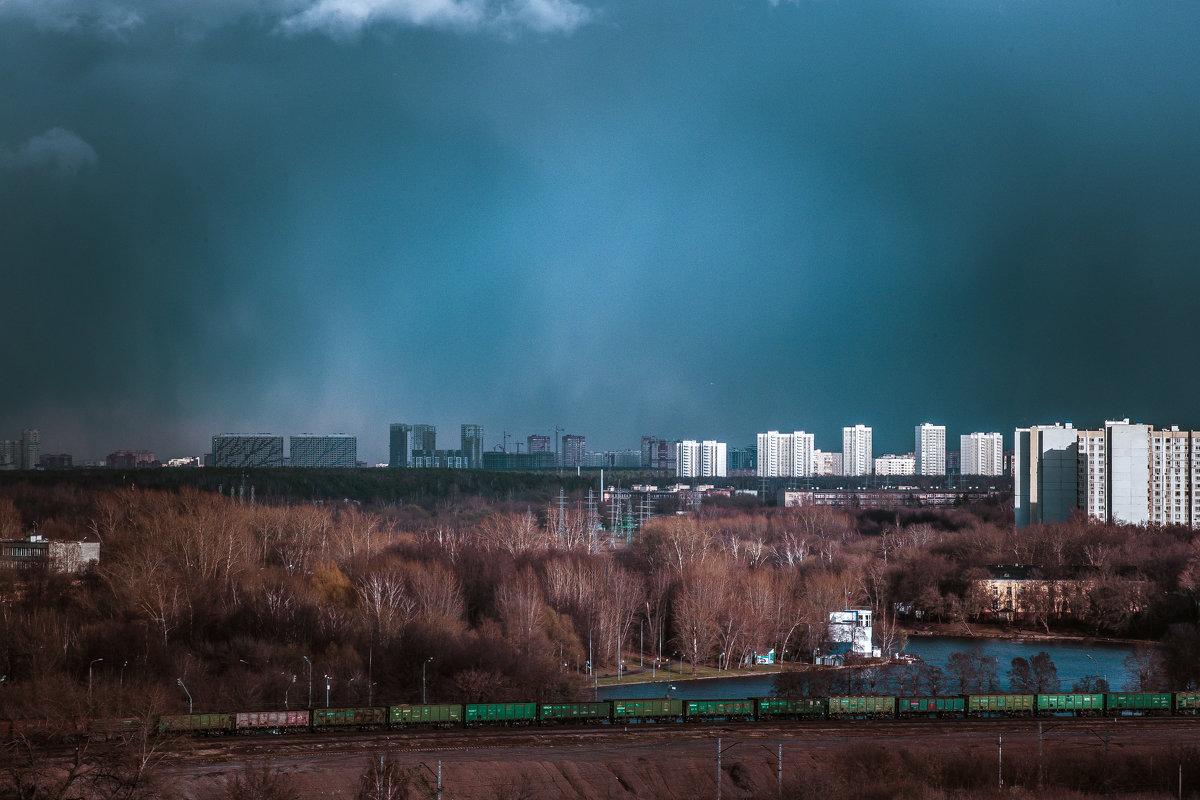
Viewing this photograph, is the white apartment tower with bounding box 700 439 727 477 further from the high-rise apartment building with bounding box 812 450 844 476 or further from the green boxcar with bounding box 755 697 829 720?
the green boxcar with bounding box 755 697 829 720

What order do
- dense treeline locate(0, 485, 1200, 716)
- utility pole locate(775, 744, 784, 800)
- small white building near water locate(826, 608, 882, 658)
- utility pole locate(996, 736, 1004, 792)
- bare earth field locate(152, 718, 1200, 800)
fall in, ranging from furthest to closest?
small white building near water locate(826, 608, 882, 658)
dense treeline locate(0, 485, 1200, 716)
utility pole locate(996, 736, 1004, 792)
bare earth field locate(152, 718, 1200, 800)
utility pole locate(775, 744, 784, 800)

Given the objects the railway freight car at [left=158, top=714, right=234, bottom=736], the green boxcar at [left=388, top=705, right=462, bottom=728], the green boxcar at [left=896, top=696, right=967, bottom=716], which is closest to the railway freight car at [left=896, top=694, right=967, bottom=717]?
the green boxcar at [left=896, top=696, right=967, bottom=716]

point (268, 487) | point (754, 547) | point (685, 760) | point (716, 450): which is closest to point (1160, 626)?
point (754, 547)

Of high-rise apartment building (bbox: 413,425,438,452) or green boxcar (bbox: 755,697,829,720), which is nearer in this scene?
green boxcar (bbox: 755,697,829,720)

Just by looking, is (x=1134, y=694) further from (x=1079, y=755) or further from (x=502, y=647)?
(x=502, y=647)

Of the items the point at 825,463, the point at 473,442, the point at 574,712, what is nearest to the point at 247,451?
the point at 473,442

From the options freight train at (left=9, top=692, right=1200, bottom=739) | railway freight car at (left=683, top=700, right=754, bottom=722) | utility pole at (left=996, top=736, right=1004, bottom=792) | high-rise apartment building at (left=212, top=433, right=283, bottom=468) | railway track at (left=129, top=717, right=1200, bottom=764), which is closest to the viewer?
utility pole at (left=996, top=736, right=1004, bottom=792)

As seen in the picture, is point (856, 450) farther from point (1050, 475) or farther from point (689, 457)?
point (1050, 475)
